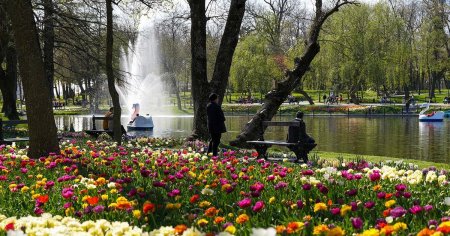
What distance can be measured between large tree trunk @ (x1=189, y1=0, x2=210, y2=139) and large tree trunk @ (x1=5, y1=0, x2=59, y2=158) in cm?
694

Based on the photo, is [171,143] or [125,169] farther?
[171,143]

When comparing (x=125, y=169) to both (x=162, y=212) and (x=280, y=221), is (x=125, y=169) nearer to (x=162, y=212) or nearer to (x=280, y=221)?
(x=162, y=212)

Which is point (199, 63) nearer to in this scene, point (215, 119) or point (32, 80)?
point (215, 119)

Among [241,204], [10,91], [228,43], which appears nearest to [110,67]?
[228,43]

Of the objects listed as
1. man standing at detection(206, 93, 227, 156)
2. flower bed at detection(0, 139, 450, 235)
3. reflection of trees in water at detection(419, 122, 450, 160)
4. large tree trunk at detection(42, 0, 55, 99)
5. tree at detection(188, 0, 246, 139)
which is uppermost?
large tree trunk at detection(42, 0, 55, 99)

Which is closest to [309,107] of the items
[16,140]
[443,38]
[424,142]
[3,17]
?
[443,38]

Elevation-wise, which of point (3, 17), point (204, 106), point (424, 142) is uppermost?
point (3, 17)

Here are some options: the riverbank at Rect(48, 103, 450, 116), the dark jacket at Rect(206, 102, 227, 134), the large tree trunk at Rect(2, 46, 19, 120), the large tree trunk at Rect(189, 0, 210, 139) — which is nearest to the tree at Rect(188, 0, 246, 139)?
the large tree trunk at Rect(189, 0, 210, 139)

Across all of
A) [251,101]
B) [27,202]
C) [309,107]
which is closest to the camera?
[27,202]

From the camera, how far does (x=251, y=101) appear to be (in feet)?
216

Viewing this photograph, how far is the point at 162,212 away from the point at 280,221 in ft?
3.54

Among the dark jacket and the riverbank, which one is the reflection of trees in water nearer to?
the dark jacket

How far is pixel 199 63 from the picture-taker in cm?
1697

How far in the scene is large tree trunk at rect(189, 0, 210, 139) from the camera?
16.9 meters
